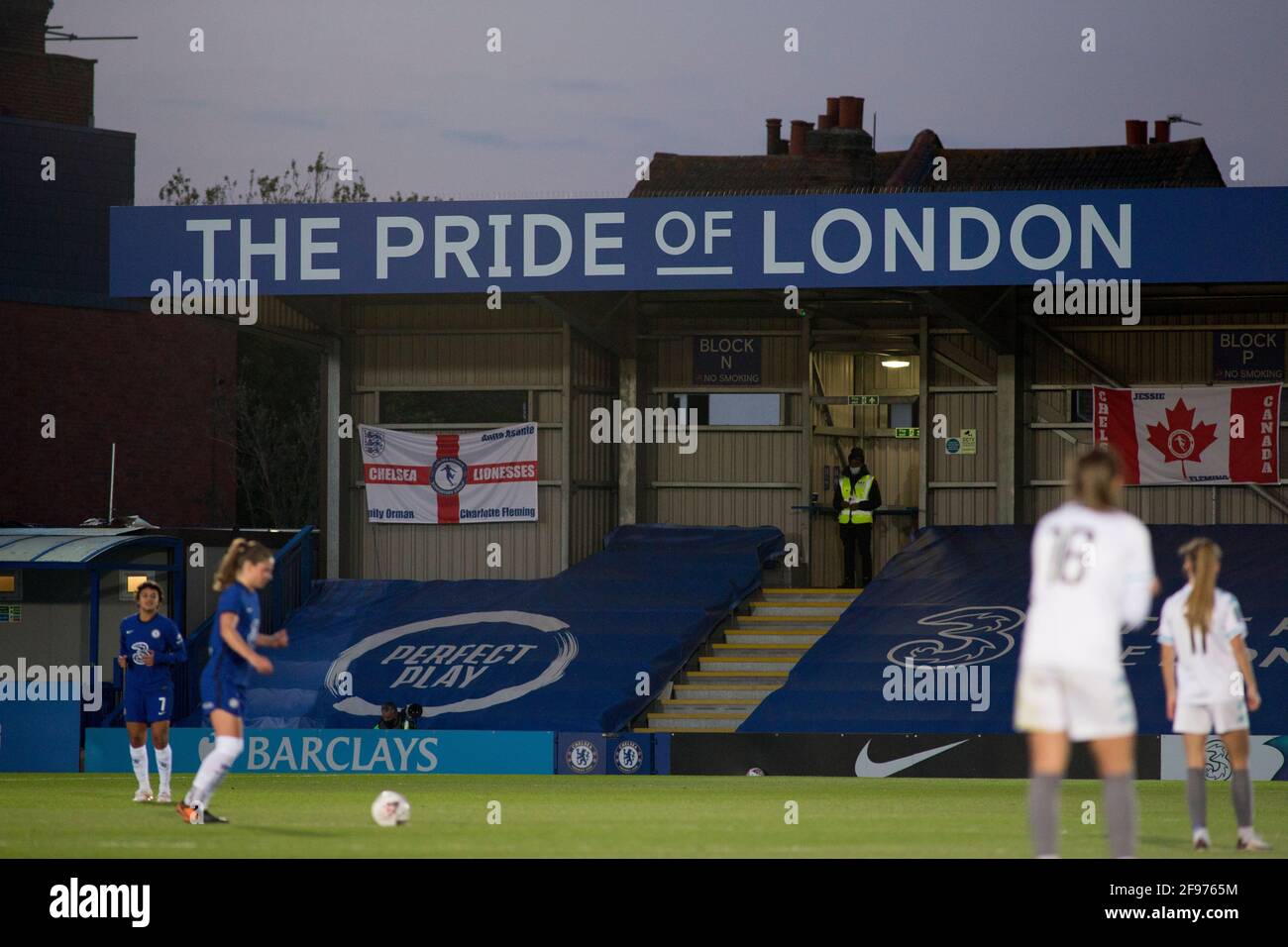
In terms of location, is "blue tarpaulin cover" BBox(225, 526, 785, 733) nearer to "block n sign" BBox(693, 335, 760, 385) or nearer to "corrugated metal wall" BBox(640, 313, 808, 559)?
"corrugated metal wall" BBox(640, 313, 808, 559)

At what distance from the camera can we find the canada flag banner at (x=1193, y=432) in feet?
89.6

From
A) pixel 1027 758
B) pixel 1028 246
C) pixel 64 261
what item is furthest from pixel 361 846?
pixel 64 261

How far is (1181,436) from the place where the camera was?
27.5 m

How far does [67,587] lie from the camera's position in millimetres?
27578

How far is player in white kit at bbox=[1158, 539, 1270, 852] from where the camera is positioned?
11602mm

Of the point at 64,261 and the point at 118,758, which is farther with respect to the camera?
the point at 64,261

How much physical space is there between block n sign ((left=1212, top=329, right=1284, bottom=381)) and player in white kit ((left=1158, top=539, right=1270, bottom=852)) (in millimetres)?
16464

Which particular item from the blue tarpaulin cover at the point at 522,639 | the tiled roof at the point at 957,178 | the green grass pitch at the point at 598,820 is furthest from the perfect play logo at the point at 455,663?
the tiled roof at the point at 957,178

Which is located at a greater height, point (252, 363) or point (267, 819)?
point (252, 363)

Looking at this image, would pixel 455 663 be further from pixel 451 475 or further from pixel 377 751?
pixel 451 475

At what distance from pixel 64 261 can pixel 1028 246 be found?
24833mm

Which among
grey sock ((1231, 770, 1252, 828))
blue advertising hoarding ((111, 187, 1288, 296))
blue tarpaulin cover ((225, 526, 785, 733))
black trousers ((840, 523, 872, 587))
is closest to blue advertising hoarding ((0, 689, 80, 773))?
blue tarpaulin cover ((225, 526, 785, 733))
